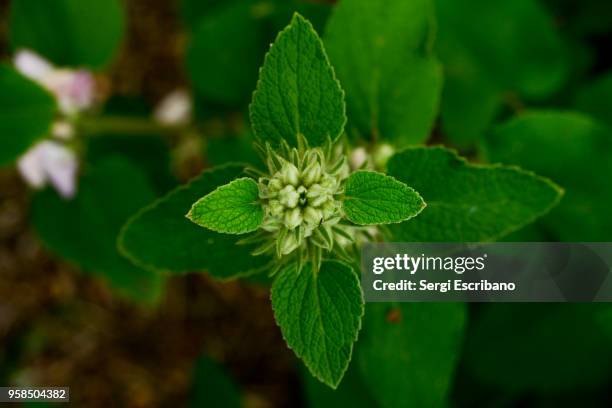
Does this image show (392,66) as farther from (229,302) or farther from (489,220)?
(229,302)

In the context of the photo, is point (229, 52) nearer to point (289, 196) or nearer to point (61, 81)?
point (61, 81)

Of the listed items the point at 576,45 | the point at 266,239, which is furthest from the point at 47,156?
the point at 576,45

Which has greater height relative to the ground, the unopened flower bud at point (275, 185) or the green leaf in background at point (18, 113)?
the unopened flower bud at point (275, 185)

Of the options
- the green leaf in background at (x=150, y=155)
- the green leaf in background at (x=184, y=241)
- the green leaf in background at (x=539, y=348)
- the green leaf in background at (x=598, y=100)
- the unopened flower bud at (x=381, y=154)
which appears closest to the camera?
the green leaf in background at (x=184, y=241)

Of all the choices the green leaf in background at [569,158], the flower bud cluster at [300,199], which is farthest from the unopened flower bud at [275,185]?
the green leaf in background at [569,158]

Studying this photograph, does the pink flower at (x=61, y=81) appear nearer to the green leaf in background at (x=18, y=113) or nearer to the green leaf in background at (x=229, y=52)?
the green leaf in background at (x=18, y=113)

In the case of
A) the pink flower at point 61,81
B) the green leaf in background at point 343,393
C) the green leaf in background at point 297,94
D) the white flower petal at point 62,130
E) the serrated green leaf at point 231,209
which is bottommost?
the green leaf in background at point 343,393

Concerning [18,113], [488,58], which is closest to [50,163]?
[18,113]
